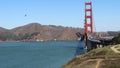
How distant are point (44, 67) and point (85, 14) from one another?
95.6m

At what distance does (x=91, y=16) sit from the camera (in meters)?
163

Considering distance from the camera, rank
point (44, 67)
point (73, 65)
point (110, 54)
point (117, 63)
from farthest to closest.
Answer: point (44, 67), point (110, 54), point (73, 65), point (117, 63)

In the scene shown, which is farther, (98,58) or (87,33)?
(87,33)

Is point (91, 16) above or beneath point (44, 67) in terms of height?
above

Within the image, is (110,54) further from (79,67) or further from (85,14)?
(85,14)

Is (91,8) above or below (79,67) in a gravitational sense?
above

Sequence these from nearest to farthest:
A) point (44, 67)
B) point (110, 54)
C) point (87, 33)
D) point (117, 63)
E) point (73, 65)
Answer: point (117, 63) < point (73, 65) < point (110, 54) < point (44, 67) < point (87, 33)

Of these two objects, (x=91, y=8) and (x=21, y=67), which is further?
(x=91, y=8)

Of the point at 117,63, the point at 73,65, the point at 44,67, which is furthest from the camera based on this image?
the point at 44,67

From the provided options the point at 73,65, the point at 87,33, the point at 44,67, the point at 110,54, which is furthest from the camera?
the point at 87,33

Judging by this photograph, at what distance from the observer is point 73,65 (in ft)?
92.6

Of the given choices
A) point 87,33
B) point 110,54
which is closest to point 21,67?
point 110,54

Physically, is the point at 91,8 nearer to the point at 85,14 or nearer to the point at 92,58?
the point at 85,14

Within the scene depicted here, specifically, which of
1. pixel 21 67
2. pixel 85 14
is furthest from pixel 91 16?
pixel 21 67
